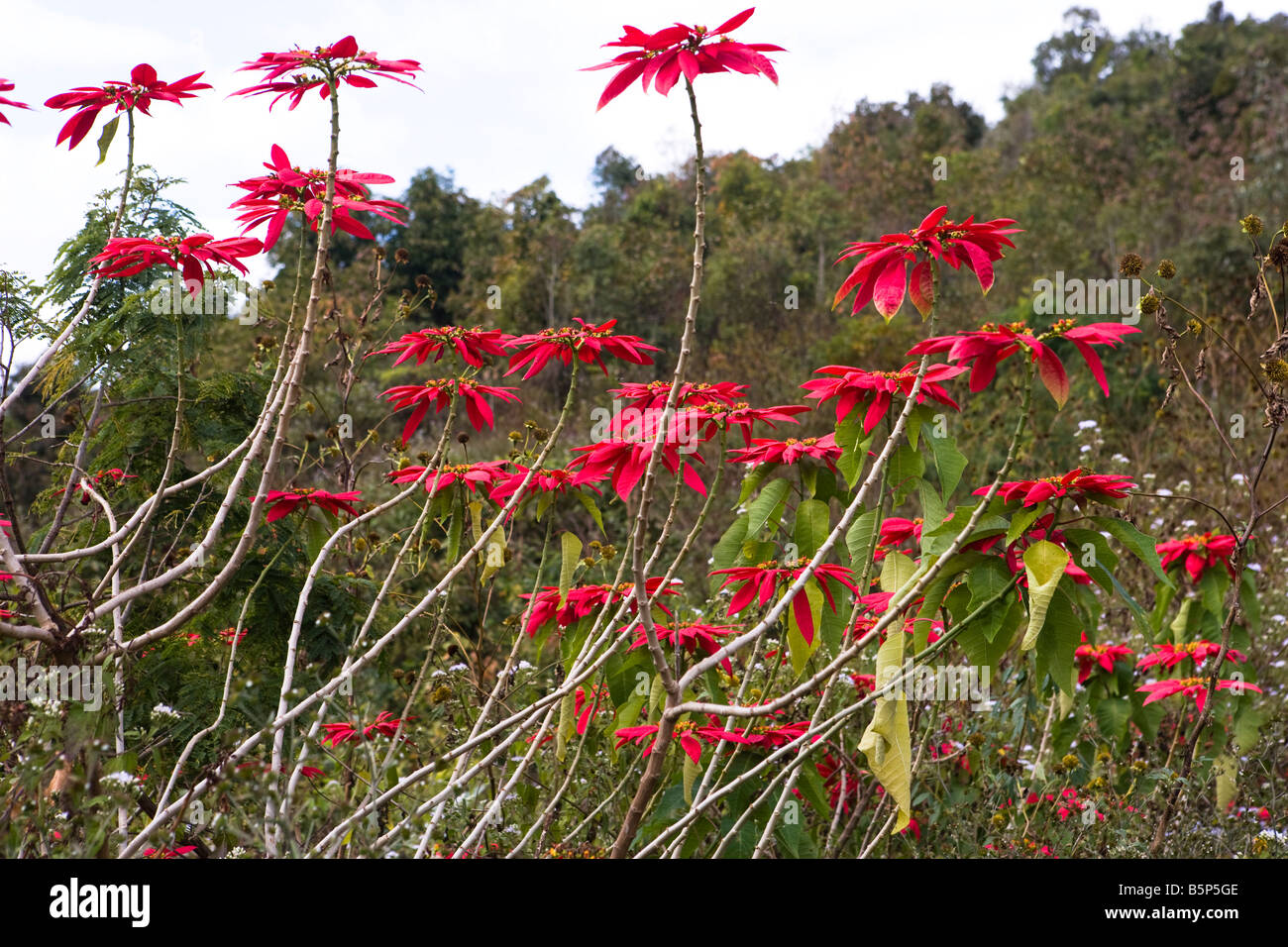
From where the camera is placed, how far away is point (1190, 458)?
713cm

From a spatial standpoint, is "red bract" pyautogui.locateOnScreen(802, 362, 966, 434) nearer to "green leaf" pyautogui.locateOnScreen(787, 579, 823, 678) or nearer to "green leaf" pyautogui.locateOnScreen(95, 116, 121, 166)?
"green leaf" pyautogui.locateOnScreen(787, 579, 823, 678)

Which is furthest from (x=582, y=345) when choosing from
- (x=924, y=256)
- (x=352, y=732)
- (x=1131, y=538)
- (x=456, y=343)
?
(x=352, y=732)

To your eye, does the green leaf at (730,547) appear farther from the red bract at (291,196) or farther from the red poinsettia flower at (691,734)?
the red bract at (291,196)

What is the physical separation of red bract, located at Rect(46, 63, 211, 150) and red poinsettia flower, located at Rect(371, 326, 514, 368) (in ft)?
2.10

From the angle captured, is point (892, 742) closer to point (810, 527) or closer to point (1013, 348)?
point (810, 527)

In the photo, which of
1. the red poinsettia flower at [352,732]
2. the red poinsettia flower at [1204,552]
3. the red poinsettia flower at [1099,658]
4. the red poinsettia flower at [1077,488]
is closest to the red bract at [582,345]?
the red poinsettia flower at [1077,488]

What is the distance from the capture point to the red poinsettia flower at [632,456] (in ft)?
5.93

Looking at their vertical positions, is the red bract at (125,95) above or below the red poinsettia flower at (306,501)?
above

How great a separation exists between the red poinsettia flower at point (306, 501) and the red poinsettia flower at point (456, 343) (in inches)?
15.2

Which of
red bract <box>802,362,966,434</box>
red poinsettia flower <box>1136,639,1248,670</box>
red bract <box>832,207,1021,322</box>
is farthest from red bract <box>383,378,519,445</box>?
red poinsettia flower <box>1136,639,1248,670</box>

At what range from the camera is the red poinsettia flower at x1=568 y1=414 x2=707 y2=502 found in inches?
71.2

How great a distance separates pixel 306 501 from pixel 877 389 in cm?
131
